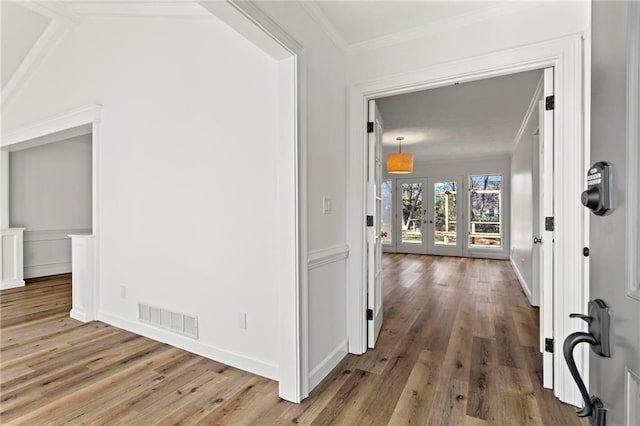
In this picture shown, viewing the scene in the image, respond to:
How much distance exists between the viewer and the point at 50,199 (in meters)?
5.86

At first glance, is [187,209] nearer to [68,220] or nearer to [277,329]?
[277,329]

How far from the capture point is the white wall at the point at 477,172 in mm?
8109

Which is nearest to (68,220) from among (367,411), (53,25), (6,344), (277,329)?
(53,25)

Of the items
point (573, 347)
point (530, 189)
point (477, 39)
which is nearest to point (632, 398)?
point (573, 347)

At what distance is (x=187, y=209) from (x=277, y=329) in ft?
4.17

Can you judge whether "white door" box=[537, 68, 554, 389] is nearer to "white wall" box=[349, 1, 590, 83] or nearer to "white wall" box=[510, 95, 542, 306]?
"white wall" box=[349, 1, 590, 83]

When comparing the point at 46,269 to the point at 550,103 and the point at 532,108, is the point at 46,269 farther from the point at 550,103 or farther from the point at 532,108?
the point at 532,108

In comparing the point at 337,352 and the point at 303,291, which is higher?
the point at 303,291

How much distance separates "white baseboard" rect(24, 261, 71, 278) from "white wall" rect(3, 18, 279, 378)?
3375mm

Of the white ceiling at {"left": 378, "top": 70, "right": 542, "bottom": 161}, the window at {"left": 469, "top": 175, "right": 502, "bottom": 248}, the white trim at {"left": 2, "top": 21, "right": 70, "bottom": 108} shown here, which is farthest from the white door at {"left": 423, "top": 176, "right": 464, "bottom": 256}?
the white trim at {"left": 2, "top": 21, "right": 70, "bottom": 108}

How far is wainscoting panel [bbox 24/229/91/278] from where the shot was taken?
5605 millimetres

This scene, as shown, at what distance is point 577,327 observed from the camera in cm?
198

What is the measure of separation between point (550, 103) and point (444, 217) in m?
7.14

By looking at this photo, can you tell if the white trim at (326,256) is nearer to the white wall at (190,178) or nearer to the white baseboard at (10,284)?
the white wall at (190,178)
